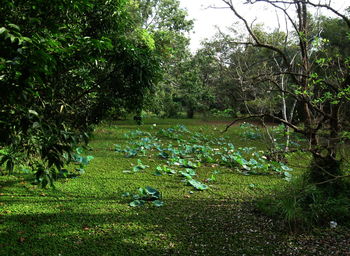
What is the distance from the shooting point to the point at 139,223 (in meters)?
3.34

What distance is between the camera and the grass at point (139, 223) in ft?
9.22

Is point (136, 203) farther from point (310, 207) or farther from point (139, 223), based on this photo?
point (310, 207)

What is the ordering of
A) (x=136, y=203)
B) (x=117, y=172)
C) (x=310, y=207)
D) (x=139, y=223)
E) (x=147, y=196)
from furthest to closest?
(x=117, y=172) → (x=147, y=196) → (x=136, y=203) → (x=310, y=207) → (x=139, y=223)

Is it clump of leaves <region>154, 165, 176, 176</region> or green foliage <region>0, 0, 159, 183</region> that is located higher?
green foliage <region>0, 0, 159, 183</region>

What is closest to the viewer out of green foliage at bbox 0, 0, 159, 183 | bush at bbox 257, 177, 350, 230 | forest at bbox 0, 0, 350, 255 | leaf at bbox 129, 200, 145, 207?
green foliage at bbox 0, 0, 159, 183

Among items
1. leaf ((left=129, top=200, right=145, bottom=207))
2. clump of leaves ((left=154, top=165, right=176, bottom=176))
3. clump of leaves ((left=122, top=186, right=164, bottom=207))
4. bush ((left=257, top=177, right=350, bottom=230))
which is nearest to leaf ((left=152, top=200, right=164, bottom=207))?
clump of leaves ((left=122, top=186, right=164, bottom=207))

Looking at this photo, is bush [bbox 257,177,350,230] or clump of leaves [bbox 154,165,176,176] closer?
bush [bbox 257,177,350,230]

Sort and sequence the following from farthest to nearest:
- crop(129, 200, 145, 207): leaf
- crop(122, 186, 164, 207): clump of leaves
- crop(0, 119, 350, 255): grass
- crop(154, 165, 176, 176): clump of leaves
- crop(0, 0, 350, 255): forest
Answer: crop(154, 165, 176, 176): clump of leaves → crop(122, 186, 164, 207): clump of leaves → crop(129, 200, 145, 207): leaf → crop(0, 119, 350, 255): grass → crop(0, 0, 350, 255): forest

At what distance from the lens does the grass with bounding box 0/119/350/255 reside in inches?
111

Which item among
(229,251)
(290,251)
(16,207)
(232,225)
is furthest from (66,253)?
(290,251)

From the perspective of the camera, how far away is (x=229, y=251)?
2811 millimetres

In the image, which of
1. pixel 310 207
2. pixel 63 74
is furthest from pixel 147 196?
pixel 310 207

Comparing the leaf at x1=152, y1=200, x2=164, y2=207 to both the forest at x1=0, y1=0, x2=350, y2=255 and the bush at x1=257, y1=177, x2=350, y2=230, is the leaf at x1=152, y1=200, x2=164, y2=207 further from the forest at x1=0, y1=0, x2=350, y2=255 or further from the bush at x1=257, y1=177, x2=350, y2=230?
the bush at x1=257, y1=177, x2=350, y2=230

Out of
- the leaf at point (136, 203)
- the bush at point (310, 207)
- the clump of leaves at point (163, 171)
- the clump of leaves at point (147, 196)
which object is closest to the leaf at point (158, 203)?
the clump of leaves at point (147, 196)
